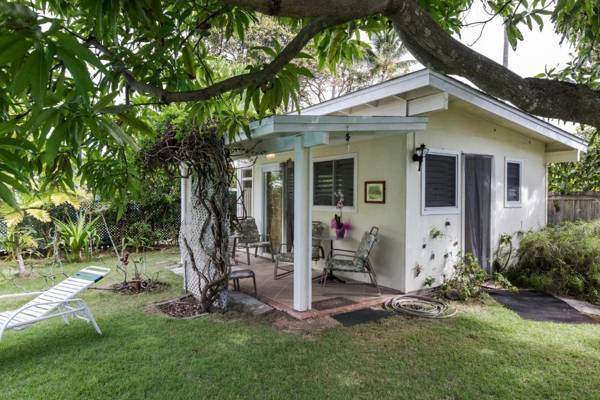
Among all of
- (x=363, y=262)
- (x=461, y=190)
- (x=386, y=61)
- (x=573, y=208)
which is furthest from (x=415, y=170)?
(x=386, y=61)

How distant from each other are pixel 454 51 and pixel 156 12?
1.35 meters

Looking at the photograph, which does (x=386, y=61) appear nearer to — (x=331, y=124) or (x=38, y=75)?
(x=331, y=124)

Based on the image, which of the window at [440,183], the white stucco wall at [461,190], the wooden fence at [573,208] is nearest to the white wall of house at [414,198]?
the white stucco wall at [461,190]

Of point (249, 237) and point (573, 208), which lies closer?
point (249, 237)

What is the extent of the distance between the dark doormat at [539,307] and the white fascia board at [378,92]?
363 cm

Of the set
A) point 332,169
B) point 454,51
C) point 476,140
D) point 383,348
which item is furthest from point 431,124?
point 454,51

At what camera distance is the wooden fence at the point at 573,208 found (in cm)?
916

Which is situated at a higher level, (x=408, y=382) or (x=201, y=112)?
(x=201, y=112)

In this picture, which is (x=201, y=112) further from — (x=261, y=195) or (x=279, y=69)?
(x=261, y=195)

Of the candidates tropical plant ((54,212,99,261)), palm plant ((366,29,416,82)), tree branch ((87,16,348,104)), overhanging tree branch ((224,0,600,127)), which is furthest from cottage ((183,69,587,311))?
palm plant ((366,29,416,82))

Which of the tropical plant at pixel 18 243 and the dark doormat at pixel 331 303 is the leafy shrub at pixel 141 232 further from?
the dark doormat at pixel 331 303

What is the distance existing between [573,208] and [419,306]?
6523 millimetres

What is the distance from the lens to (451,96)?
588 centimetres

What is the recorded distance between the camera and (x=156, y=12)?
1.57 metres
